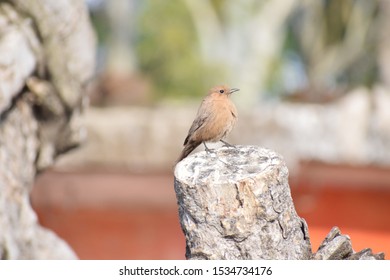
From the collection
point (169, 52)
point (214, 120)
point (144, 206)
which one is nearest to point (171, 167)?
point (144, 206)

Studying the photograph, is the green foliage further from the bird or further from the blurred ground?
the bird

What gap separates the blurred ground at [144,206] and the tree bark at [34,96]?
364 cm

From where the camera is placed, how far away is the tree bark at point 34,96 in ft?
25.9

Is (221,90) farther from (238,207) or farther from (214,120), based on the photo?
(238,207)

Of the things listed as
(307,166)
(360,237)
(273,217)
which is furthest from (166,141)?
(273,217)

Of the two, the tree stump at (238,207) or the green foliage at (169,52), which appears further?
the green foliage at (169,52)

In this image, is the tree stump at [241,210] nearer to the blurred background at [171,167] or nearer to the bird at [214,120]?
the bird at [214,120]

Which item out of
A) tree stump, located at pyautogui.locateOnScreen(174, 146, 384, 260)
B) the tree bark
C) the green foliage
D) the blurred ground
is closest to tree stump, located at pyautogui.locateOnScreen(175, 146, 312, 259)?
tree stump, located at pyautogui.locateOnScreen(174, 146, 384, 260)

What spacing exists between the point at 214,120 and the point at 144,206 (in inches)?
271

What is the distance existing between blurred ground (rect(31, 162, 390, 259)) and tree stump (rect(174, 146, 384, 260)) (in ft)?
22.7

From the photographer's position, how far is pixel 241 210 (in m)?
5.37

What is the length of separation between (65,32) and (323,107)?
28.7 ft

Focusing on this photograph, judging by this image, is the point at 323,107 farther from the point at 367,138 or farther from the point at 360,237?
the point at 360,237

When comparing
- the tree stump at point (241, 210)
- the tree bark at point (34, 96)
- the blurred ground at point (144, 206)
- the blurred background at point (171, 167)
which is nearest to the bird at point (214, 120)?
the tree stump at point (241, 210)
